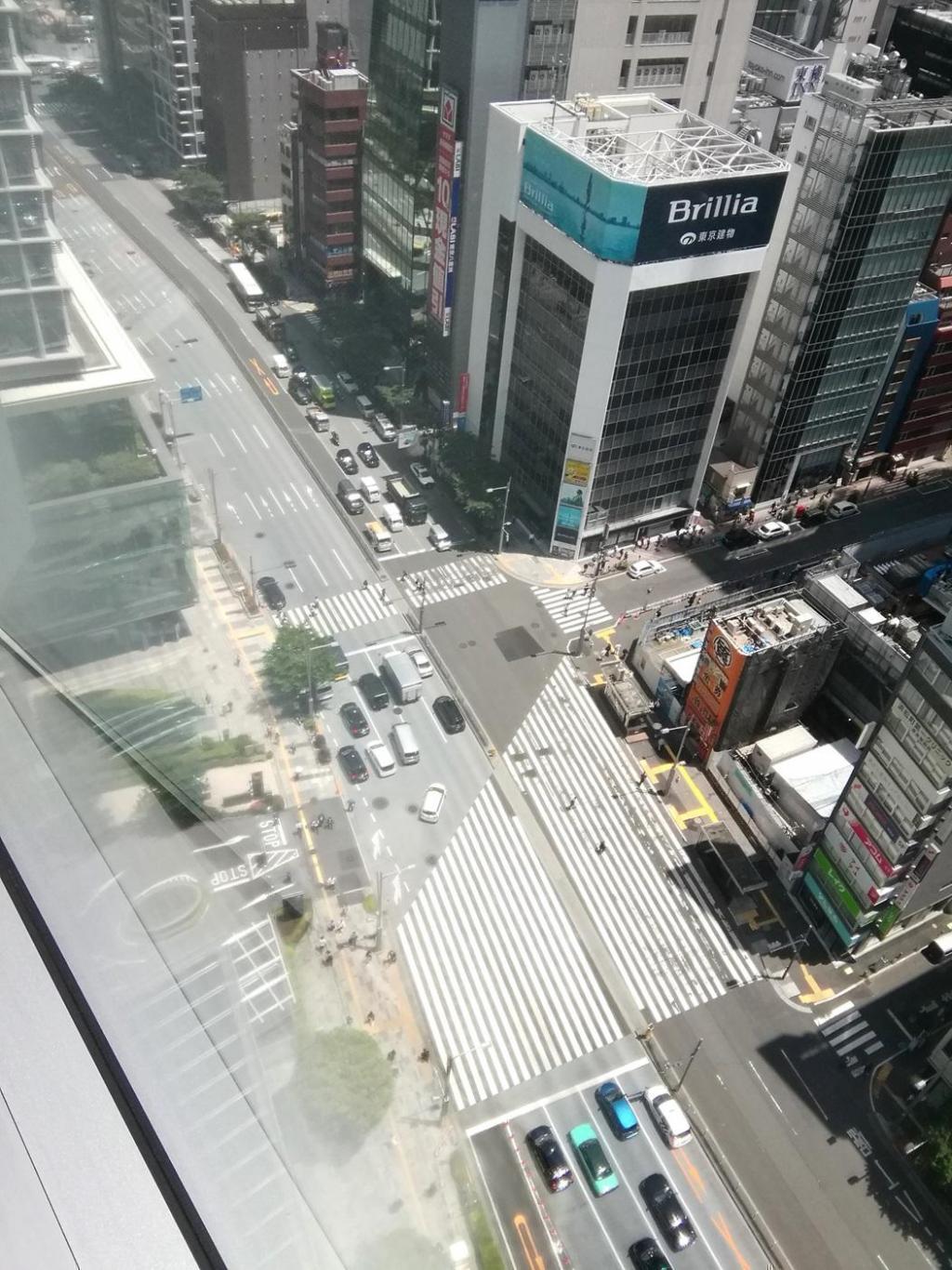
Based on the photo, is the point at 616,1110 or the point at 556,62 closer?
the point at 616,1110

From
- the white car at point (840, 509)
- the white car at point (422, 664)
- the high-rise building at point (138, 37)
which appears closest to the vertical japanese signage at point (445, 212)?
the white car at point (422, 664)

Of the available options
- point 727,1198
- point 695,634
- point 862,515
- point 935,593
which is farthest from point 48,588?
point 862,515

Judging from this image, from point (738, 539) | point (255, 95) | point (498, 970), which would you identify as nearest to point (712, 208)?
point (738, 539)

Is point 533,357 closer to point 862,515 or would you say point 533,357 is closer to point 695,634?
point 695,634

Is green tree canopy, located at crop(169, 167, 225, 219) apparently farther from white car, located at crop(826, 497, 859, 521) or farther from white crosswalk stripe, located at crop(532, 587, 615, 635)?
white car, located at crop(826, 497, 859, 521)

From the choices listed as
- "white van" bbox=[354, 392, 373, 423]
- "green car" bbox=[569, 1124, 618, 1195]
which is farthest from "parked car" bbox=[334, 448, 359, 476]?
"green car" bbox=[569, 1124, 618, 1195]

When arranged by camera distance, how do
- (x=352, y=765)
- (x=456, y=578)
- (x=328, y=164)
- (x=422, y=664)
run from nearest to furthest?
(x=352, y=765)
(x=422, y=664)
(x=456, y=578)
(x=328, y=164)

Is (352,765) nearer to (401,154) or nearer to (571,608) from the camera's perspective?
(571,608)
